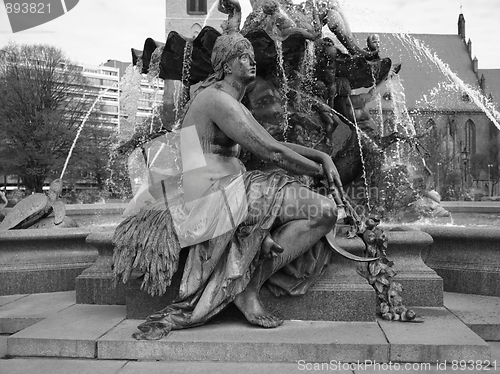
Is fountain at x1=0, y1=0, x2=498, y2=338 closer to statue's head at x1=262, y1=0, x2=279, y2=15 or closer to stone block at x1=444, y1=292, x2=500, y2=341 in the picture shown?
stone block at x1=444, y1=292, x2=500, y2=341

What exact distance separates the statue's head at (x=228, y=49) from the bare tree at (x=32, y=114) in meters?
35.5

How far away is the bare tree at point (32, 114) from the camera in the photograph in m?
36.7

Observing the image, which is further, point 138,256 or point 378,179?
point 378,179

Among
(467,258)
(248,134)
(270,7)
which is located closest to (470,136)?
(467,258)

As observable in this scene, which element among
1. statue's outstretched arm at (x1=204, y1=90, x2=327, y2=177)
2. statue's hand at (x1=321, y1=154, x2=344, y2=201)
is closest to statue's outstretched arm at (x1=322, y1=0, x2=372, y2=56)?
statue's hand at (x1=321, y1=154, x2=344, y2=201)

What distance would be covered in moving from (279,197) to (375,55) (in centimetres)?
270

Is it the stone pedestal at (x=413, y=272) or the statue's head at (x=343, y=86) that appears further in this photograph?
the statue's head at (x=343, y=86)

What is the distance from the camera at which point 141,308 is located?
161 inches

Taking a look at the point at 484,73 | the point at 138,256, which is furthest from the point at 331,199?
the point at 484,73

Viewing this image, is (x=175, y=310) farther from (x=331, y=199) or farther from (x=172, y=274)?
(x=331, y=199)

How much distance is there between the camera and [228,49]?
3922 mm

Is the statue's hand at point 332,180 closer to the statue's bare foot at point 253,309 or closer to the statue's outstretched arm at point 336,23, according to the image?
the statue's bare foot at point 253,309

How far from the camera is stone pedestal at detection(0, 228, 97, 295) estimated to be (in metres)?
5.86

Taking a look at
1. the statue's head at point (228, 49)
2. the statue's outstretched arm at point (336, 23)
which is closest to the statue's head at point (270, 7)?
the statue's outstretched arm at point (336, 23)
